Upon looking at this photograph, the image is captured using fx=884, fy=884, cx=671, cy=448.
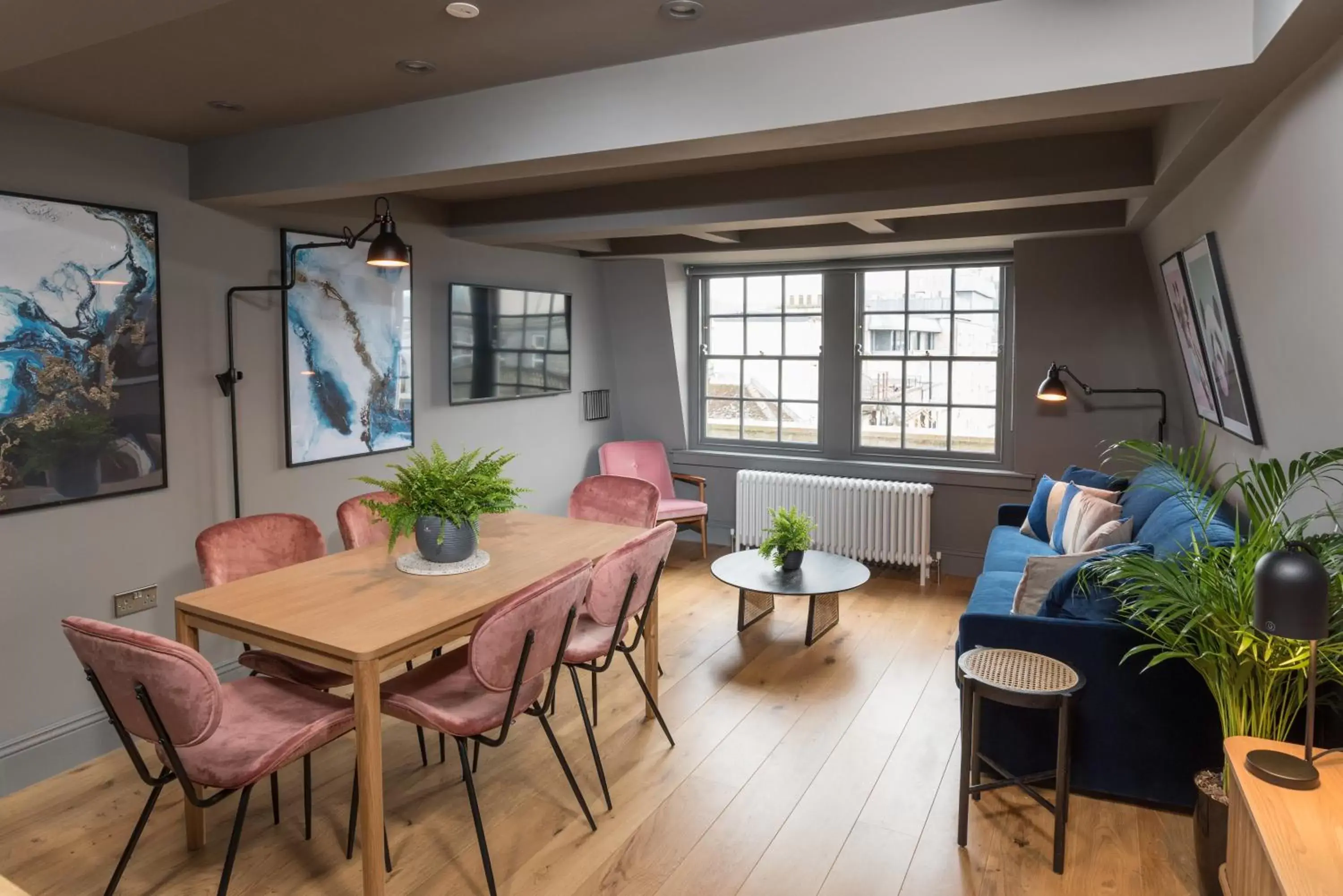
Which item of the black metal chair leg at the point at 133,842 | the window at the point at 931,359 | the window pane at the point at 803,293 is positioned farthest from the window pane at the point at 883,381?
the black metal chair leg at the point at 133,842

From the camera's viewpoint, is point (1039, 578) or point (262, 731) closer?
point (262, 731)

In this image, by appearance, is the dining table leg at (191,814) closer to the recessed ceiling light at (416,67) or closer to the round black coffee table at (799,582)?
the recessed ceiling light at (416,67)

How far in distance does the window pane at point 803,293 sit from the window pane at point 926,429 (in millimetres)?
1009

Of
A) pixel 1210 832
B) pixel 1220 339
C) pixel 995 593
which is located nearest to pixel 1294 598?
pixel 1210 832

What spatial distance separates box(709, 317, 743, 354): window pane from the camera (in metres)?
6.73

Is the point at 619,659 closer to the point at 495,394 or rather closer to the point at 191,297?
the point at 495,394

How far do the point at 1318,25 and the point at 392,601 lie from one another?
2724 millimetres

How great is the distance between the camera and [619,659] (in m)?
4.34

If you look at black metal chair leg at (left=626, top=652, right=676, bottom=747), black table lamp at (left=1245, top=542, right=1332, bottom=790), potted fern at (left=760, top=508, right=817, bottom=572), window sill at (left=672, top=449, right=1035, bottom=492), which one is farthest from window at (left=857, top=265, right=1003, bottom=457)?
black table lamp at (left=1245, top=542, right=1332, bottom=790)

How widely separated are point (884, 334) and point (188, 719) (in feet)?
16.6

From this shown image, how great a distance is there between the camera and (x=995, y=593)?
3.84 meters

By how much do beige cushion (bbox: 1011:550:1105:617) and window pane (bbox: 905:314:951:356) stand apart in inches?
120

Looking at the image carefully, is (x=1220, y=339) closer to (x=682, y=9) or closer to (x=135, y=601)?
(x=682, y=9)

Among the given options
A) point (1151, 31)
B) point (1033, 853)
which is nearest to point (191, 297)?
point (1151, 31)
